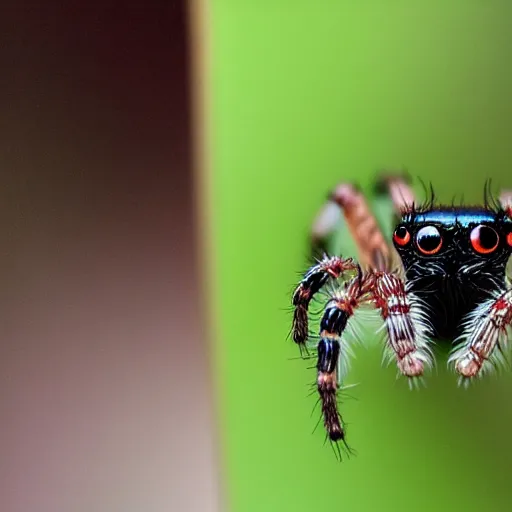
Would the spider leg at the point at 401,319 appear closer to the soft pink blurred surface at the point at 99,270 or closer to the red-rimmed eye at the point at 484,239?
the red-rimmed eye at the point at 484,239

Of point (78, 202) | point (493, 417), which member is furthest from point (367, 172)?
point (78, 202)

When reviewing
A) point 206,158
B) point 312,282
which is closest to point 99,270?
point 206,158

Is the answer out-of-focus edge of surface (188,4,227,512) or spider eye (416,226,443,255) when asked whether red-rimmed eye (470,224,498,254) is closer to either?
spider eye (416,226,443,255)

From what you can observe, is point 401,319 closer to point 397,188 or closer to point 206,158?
point 397,188

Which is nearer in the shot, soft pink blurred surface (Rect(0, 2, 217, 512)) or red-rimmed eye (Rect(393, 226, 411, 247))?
red-rimmed eye (Rect(393, 226, 411, 247))

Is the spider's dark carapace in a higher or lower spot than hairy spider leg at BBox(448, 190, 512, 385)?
higher

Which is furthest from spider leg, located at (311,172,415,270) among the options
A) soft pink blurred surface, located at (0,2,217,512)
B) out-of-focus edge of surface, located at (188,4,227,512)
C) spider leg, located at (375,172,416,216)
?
soft pink blurred surface, located at (0,2,217,512)

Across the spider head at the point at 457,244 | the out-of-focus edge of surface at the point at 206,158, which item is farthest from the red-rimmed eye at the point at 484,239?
the out-of-focus edge of surface at the point at 206,158
